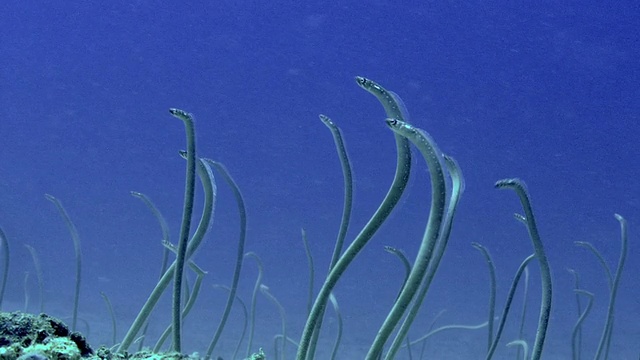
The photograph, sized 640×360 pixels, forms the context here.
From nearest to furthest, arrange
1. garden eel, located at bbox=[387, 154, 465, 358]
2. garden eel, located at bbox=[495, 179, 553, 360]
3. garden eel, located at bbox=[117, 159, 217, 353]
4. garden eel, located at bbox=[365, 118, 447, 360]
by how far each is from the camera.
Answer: garden eel, located at bbox=[365, 118, 447, 360] → garden eel, located at bbox=[387, 154, 465, 358] → garden eel, located at bbox=[495, 179, 553, 360] → garden eel, located at bbox=[117, 159, 217, 353]

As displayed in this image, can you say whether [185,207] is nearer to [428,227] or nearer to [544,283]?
[428,227]

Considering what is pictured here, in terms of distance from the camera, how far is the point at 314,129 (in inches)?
2190

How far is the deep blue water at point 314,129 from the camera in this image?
117 feet

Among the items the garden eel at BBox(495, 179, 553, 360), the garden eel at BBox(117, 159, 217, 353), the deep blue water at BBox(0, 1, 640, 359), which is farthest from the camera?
the deep blue water at BBox(0, 1, 640, 359)

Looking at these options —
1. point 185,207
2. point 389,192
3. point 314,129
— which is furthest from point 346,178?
point 314,129

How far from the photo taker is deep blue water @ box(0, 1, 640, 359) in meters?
35.8

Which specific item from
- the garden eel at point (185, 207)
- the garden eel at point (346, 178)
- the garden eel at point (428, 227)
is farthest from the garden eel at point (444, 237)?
the garden eel at point (185, 207)

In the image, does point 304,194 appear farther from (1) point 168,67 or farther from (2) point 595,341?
(2) point 595,341

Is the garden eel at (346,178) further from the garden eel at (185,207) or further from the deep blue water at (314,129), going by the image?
the deep blue water at (314,129)

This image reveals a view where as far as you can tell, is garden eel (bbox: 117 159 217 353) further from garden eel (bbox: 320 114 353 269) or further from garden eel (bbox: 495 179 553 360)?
garden eel (bbox: 495 179 553 360)

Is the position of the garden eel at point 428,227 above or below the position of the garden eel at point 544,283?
above

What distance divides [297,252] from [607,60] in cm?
3197

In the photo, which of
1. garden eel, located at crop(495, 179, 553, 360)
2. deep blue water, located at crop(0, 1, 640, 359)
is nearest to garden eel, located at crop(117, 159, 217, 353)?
garden eel, located at crop(495, 179, 553, 360)

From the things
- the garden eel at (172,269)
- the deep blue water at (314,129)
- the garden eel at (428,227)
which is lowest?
the deep blue water at (314,129)
